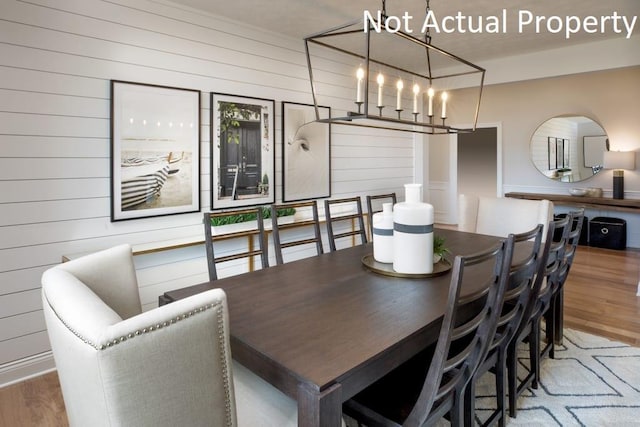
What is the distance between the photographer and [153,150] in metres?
3.06

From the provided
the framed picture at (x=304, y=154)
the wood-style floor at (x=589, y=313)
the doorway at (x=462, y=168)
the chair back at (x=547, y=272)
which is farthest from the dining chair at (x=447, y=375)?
the doorway at (x=462, y=168)

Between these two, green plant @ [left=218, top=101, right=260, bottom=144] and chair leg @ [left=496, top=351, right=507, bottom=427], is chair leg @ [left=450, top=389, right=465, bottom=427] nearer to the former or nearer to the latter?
chair leg @ [left=496, top=351, right=507, bottom=427]

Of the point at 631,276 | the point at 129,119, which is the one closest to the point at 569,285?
the point at 631,276

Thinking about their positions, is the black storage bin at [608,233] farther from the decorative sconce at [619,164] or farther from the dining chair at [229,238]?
the dining chair at [229,238]

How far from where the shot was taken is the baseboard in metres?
2.49

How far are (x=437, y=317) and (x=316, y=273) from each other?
2.49 feet

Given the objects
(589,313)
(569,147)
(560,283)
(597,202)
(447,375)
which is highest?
(569,147)

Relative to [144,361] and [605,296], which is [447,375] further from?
[605,296]

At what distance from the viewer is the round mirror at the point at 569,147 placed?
6266mm

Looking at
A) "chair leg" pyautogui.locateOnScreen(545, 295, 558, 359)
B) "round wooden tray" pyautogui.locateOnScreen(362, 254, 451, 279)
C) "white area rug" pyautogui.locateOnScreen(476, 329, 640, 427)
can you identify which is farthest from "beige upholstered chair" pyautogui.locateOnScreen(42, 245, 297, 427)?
"chair leg" pyautogui.locateOnScreen(545, 295, 558, 359)

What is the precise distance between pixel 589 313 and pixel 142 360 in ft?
12.5

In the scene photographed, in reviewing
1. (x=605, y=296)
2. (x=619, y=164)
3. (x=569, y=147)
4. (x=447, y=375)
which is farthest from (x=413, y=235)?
(x=569, y=147)

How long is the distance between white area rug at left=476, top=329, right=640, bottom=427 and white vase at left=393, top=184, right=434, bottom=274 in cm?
87

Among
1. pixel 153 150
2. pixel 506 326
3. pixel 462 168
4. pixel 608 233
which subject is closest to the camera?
pixel 506 326
